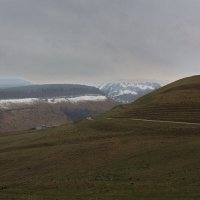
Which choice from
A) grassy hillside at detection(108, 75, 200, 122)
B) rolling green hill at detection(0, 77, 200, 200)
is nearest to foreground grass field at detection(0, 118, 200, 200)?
rolling green hill at detection(0, 77, 200, 200)

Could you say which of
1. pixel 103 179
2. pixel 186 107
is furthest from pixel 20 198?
pixel 186 107

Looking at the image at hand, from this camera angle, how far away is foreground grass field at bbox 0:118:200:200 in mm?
42156

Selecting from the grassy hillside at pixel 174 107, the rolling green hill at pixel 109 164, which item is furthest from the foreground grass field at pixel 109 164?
the grassy hillside at pixel 174 107

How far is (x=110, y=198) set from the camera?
38.7 meters

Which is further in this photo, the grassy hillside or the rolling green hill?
the grassy hillside

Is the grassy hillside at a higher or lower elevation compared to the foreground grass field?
higher

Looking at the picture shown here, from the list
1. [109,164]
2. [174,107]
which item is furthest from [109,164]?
[174,107]

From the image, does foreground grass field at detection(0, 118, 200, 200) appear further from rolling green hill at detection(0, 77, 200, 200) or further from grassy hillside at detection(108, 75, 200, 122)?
grassy hillside at detection(108, 75, 200, 122)

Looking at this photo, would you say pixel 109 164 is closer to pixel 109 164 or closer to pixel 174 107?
pixel 109 164

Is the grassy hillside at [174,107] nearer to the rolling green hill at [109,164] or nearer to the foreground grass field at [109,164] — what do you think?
the foreground grass field at [109,164]

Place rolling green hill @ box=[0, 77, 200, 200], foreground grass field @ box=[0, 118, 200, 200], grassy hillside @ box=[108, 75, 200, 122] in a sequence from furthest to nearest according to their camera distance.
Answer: grassy hillside @ box=[108, 75, 200, 122]
foreground grass field @ box=[0, 118, 200, 200]
rolling green hill @ box=[0, 77, 200, 200]

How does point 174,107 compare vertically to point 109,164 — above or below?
above

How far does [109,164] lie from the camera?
199 feet

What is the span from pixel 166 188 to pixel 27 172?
87.6ft
